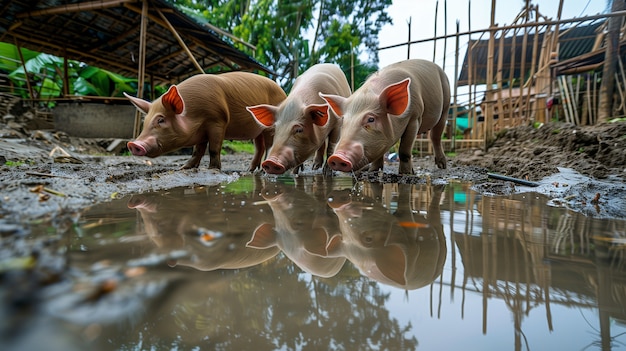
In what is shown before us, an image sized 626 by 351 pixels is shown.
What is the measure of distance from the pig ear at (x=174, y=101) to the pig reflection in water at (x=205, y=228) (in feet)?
5.68

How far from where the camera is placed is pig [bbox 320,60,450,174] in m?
2.73

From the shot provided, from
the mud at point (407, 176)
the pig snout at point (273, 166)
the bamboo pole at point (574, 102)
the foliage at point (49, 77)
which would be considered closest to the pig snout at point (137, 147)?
the mud at point (407, 176)

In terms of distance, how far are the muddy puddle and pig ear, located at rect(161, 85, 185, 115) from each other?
7.14 feet

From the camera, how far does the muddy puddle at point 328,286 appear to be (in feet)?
1.80

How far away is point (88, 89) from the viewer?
1046 cm

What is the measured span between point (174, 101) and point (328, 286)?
3.17 m

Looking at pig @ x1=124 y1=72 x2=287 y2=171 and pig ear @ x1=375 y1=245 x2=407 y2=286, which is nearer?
pig ear @ x1=375 y1=245 x2=407 y2=286

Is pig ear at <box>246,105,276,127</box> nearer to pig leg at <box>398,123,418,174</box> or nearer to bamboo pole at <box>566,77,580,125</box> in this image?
pig leg at <box>398,123,418,174</box>

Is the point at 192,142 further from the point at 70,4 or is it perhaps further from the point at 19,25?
the point at 19,25

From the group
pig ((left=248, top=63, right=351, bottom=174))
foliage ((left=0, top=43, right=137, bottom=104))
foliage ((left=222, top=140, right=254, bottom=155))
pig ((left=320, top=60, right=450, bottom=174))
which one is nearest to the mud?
pig ((left=320, top=60, right=450, bottom=174))

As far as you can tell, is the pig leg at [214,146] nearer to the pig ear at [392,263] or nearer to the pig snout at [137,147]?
the pig snout at [137,147]

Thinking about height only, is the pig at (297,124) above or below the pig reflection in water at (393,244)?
above

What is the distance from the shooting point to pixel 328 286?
0.75 metres

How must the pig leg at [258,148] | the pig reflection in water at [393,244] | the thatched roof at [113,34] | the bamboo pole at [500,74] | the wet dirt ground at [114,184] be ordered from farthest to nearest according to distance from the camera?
the bamboo pole at [500,74] → the thatched roof at [113,34] → the pig leg at [258,148] → the pig reflection in water at [393,244] → the wet dirt ground at [114,184]
